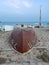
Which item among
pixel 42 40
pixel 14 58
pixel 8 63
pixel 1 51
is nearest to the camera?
pixel 8 63

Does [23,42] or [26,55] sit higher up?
[23,42]

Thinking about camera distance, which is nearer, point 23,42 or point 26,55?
point 26,55

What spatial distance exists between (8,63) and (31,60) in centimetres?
108

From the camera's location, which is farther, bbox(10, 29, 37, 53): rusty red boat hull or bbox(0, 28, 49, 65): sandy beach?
bbox(10, 29, 37, 53): rusty red boat hull

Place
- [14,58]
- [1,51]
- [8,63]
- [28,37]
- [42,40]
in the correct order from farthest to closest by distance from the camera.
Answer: [42,40] → [28,37] → [1,51] → [14,58] → [8,63]

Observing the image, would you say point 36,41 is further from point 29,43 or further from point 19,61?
point 19,61

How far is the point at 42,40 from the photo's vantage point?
1033 centimetres

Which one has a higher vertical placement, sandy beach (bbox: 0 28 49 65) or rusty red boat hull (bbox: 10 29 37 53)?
rusty red boat hull (bbox: 10 29 37 53)

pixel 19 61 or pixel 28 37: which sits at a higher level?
pixel 28 37

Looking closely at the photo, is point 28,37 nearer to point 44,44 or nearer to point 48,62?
point 44,44

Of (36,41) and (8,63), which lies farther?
(36,41)

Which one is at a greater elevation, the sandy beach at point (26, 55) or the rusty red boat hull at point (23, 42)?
the rusty red boat hull at point (23, 42)

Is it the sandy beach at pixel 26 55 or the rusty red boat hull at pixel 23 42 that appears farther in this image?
the rusty red boat hull at pixel 23 42

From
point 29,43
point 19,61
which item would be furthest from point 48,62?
point 29,43
